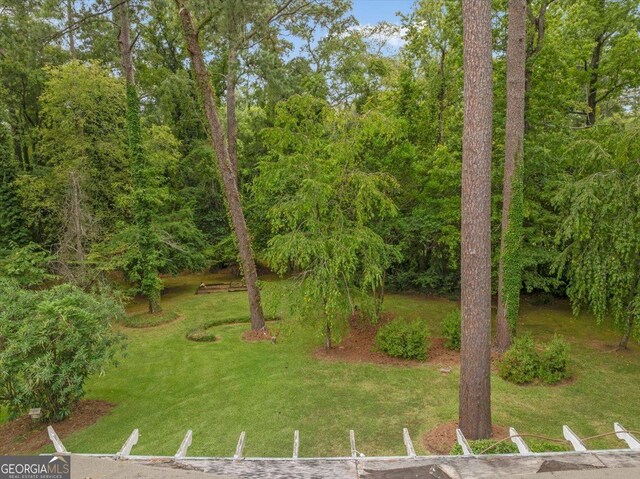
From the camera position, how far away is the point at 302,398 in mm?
8023

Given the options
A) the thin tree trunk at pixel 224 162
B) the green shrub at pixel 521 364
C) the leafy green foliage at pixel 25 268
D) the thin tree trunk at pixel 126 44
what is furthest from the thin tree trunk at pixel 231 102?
the green shrub at pixel 521 364

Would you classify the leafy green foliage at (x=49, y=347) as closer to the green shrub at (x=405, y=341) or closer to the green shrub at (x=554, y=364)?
the green shrub at (x=405, y=341)

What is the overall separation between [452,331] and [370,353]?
2177 mm

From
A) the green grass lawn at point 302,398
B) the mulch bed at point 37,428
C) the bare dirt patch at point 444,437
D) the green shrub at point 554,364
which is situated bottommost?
the mulch bed at point 37,428

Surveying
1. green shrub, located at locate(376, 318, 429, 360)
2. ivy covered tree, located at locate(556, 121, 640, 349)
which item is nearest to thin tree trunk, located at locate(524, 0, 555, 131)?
ivy covered tree, located at locate(556, 121, 640, 349)

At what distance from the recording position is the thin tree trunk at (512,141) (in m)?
8.81

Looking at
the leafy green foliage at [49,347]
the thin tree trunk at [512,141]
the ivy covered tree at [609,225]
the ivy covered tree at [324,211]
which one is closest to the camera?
the leafy green foliage at [49,347]

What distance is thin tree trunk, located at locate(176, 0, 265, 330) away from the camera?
34.8ft

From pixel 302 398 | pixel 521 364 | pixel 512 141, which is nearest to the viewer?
pixel 302 398

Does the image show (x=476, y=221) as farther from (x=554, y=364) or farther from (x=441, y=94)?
(x=441, y=94)

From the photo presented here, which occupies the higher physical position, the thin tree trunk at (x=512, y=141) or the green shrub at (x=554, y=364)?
the thin tree trunk at (x=512, y=141)

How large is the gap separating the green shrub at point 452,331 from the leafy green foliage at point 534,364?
1.62 metres

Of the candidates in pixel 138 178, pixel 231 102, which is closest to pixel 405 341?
pixel 138 178

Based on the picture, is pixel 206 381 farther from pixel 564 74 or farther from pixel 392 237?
pixel 564 74
